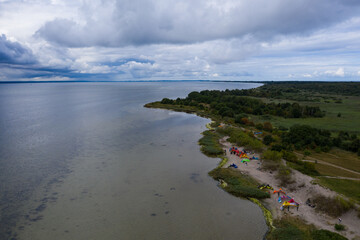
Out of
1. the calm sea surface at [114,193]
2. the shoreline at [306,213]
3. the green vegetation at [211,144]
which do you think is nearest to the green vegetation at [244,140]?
the green vegetation at [211,144]

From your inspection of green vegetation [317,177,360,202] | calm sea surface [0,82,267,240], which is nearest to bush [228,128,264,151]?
calm sea surface [0,82,267,240]

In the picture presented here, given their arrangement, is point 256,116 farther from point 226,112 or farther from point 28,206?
point 28,206

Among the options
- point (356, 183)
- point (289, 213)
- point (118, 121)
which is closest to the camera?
point (289, 213)

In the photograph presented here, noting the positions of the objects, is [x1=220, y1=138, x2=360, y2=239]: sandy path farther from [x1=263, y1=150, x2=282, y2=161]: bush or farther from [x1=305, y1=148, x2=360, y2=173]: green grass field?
[x1=305, y1=148, x2=360, y2=173]: green grass field

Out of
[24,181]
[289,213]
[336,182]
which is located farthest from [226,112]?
[24,181]

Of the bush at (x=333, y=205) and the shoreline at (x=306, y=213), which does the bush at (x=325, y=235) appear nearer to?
the shoreline at (x=306, y=213)

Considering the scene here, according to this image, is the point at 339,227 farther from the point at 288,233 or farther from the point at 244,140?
the point at 244,140
